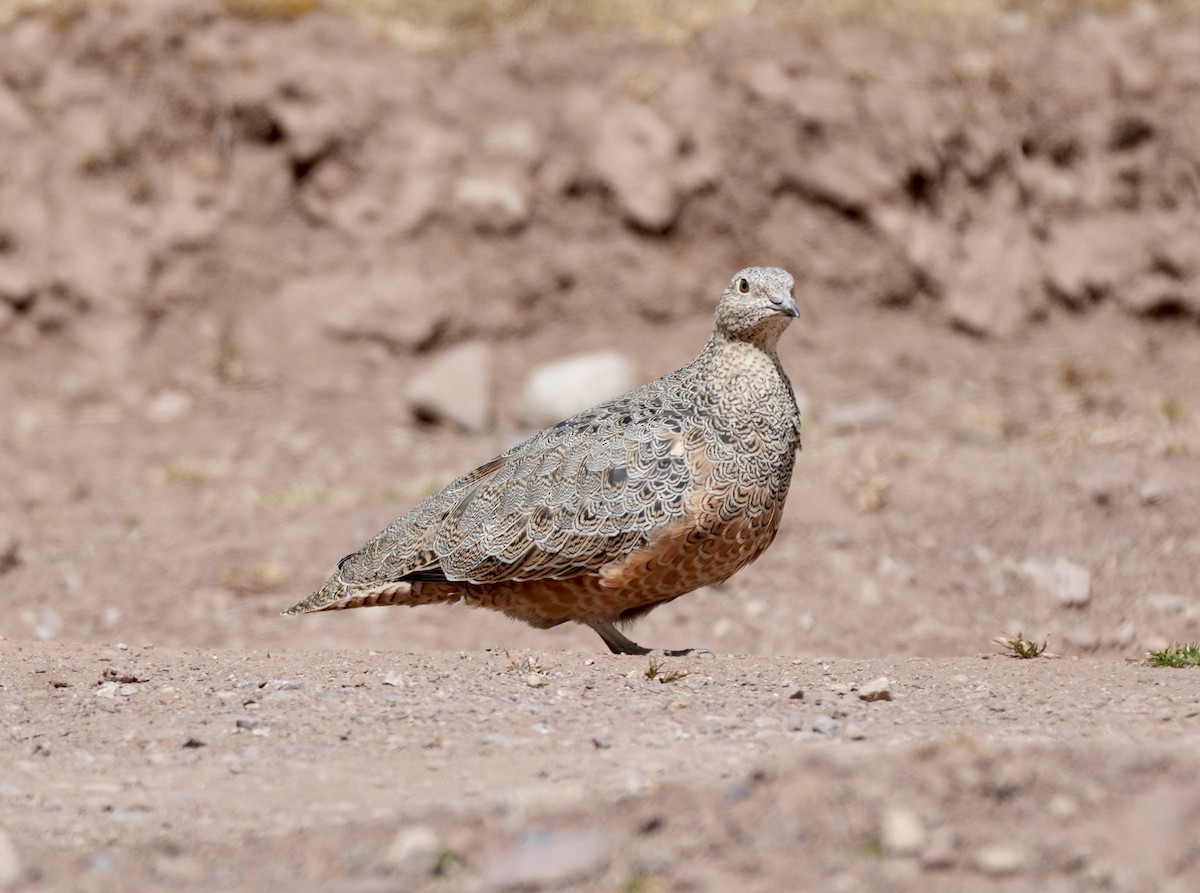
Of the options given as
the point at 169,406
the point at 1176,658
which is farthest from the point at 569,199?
the point at 1176,658

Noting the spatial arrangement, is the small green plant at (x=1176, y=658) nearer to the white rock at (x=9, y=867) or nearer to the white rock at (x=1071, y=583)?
the white rock at (x=1071, y=583)

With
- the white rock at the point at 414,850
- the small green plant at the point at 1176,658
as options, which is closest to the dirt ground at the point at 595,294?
the small green plant at the point at 1176,658

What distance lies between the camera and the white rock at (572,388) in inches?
535

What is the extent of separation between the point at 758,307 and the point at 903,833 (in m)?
4.05

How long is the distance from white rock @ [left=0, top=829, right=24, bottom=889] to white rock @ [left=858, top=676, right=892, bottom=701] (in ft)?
10.3

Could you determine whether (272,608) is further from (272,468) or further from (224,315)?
(224,315)

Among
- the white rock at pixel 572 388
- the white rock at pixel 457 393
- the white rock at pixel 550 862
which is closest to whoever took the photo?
the white rock at pixel 550 862

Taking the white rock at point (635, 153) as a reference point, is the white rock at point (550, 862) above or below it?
below

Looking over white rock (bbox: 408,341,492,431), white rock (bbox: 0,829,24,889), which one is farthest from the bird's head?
white rock (bbox: 408,341,492,431)

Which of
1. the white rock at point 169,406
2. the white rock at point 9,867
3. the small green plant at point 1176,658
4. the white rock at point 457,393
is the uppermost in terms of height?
the white rock at point 9,867

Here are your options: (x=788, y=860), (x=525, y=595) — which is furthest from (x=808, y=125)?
(x=788, y=860)

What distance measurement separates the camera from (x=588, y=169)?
50.2 ft

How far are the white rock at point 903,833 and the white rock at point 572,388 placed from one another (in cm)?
947

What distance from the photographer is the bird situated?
23.9ft
